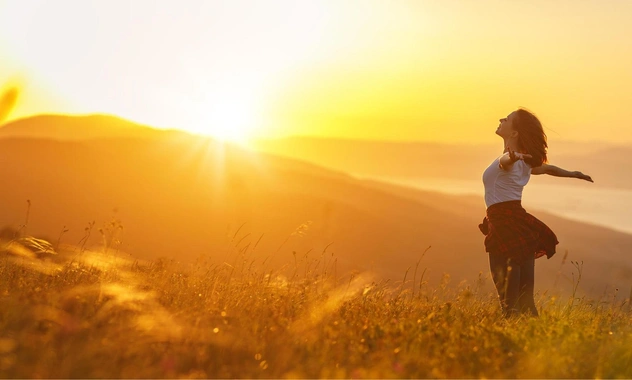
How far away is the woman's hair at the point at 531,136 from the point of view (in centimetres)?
709

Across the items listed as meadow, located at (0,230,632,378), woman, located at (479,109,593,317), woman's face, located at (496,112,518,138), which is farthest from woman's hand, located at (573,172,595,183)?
meadow, located at (0,230,632,378)

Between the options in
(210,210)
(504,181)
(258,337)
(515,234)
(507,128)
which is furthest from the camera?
(210,210)

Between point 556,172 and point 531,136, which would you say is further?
point 556,172

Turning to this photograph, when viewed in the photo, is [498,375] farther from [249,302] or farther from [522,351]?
[249,302]

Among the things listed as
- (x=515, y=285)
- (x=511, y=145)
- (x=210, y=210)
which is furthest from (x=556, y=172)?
(x=210, y=210)

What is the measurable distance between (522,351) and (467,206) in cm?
9615

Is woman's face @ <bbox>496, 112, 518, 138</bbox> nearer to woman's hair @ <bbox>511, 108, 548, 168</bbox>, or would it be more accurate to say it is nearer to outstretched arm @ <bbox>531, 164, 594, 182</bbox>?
woman's hair @ <bbox>511, 108, 548, 168</bbox>

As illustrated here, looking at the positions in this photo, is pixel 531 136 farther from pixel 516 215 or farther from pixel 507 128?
pixel 516 215

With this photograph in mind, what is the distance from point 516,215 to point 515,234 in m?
0.20

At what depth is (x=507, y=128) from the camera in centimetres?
719

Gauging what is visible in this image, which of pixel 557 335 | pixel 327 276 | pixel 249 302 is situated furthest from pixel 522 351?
pixel 327 276

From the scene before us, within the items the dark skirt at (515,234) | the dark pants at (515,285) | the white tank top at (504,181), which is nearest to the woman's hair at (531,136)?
the white tank top at (504,181)

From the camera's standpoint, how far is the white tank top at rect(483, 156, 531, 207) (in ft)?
23.1

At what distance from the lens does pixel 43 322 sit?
459cm
